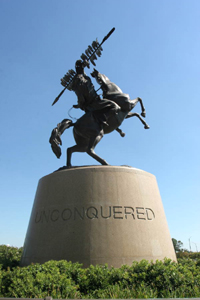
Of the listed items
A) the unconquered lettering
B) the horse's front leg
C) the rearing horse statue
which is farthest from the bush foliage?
the horse's front leg

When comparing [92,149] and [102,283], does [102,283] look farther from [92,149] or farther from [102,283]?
[92,149]

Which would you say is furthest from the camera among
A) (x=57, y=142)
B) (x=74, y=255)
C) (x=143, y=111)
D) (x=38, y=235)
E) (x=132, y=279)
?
(x=143, y=111)

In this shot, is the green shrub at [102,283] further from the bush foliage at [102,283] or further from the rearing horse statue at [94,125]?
the rearing horse statue at [94,125]

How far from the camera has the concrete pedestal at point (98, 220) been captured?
677cm

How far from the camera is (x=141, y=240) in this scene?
7.11 metres

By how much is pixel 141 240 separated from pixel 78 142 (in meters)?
4.94

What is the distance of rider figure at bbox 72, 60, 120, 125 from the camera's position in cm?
969

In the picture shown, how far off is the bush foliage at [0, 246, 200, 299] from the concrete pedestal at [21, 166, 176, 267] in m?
1.43

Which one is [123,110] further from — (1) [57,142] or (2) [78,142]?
(1) [57,142]

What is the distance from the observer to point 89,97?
32.6 ft

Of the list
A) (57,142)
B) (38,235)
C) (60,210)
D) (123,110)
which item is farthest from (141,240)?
(123,110)

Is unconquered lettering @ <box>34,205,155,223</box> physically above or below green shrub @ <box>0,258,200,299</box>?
above

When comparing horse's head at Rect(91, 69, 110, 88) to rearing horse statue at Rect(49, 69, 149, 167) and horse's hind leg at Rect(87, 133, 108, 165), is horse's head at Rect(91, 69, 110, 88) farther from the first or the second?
horse's hind leg at Rect(87, 133, 108, 165)

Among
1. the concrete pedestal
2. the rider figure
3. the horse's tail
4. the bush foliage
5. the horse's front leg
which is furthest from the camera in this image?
the horse's front leg
